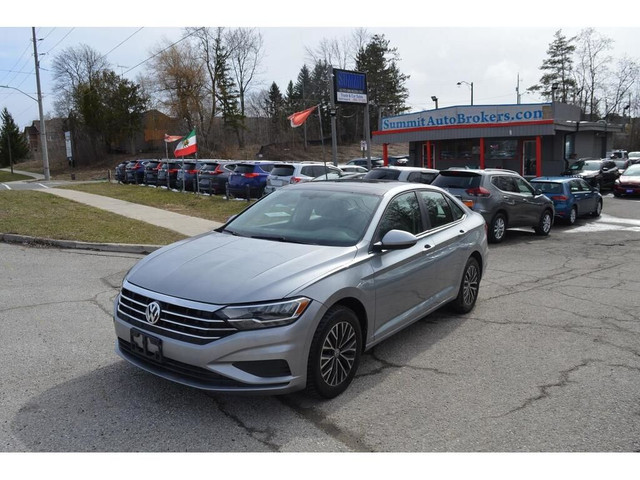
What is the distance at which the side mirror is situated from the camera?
4285mm

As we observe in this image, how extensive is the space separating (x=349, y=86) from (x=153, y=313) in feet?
63.3

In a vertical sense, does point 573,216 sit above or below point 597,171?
below

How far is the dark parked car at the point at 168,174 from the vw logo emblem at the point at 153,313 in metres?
23.0

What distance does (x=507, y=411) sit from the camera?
3711 millimetres

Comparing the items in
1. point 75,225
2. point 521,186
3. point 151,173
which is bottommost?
point 75,225

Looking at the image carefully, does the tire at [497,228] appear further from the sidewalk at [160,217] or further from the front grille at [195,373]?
the front grille at [195,373]

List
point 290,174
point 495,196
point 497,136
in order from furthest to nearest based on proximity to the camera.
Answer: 1. point 497,136
2. point 290,174
3. point 495,196

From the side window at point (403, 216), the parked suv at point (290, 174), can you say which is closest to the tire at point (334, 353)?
the side window at point (403, 216)

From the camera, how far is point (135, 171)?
30266 millimetres

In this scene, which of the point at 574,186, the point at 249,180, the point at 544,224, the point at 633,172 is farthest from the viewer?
the point at 633,172

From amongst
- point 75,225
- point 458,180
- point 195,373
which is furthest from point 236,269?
point 75,225

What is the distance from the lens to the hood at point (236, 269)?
3500mm

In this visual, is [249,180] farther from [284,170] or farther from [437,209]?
[437,209]

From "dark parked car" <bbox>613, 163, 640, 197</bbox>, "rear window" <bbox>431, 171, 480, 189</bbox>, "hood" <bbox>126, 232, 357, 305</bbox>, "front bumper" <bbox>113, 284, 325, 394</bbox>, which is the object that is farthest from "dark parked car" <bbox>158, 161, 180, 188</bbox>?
"front bumper" <bbox>113, 284, 325, 394</bbox>
